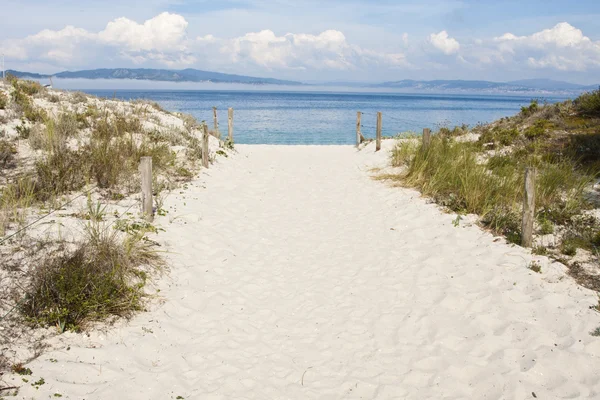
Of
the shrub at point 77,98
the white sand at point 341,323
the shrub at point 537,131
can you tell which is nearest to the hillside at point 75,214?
the white sand at point 341,323

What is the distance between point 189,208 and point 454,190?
5.71 meters

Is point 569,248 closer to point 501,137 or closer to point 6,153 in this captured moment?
point 501,137

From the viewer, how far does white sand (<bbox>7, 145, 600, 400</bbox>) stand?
13.2 ft

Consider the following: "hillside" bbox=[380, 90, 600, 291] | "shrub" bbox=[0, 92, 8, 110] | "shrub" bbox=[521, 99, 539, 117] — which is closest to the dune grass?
"hillside" bbox=[380, 90, 600, 291]

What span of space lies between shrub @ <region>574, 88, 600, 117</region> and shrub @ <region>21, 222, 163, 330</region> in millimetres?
16297

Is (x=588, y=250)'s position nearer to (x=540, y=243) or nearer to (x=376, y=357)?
(x=540, y=243)

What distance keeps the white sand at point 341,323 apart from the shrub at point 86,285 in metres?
0.24

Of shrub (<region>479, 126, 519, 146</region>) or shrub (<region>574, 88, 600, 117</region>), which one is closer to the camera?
shrub (<region>479, 126, 519, 146</region>)

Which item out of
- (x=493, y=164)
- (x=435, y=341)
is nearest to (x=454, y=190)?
(x=493, y=164)

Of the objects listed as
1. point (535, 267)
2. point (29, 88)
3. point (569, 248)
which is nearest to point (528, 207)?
point (569, 248)

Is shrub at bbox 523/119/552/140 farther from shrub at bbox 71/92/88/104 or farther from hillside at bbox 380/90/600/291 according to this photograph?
shrub at bbox 71/92/88/104

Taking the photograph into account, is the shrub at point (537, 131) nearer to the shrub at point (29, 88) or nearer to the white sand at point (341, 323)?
the white sand at point (341, 323)

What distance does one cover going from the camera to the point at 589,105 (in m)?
15.5

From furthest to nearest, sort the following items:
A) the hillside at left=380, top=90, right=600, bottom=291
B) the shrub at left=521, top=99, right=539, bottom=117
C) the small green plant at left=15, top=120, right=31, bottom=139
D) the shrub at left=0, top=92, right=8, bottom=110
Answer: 1. the shrub at left=521, top=99, right=539, bottom=117
2. the shrub at left=0, top=92, right=8, bottom=110
3. the small green plant at left=15, top=120, right=31, bottom=139
4. the hillside at left=380, top=90, right=600, bottom=291
